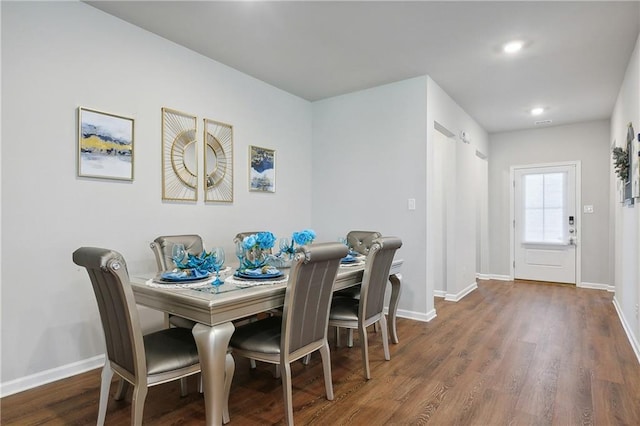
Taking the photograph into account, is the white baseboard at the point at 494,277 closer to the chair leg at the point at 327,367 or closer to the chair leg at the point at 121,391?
the chair leg at the point at 327,367

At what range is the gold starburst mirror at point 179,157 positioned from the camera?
3.14 meters

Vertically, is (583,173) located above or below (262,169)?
above

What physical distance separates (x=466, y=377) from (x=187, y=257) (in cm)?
205

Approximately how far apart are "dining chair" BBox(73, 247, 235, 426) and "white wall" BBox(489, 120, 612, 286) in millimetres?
5908

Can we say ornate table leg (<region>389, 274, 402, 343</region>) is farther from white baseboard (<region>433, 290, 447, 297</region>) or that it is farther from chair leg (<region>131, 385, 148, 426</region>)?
chair leg (<region>131, 385, 148, 426</region>)

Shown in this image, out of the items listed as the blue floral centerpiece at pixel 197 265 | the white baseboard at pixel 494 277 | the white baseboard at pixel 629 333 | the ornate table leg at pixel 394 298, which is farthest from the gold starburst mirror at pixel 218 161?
the white baseboard at pixel 494 277

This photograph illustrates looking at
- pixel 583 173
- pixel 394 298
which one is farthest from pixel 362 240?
pixel 583 173

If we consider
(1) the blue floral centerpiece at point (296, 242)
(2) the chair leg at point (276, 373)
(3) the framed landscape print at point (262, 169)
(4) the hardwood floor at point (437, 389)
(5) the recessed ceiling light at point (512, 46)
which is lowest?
(4) the hardwood floor at point (437, 389)

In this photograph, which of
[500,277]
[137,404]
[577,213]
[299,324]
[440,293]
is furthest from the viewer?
[500,277]

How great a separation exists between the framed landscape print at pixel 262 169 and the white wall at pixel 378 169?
747 mm

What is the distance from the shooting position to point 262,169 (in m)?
4.11

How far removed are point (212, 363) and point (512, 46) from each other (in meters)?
3.40

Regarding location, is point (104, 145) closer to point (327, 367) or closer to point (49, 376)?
point (49, 376)

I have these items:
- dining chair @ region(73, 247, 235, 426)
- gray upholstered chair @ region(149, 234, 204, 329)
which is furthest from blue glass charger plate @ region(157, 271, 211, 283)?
gray upholstered chair @ region(149, 234, 204, 329)
